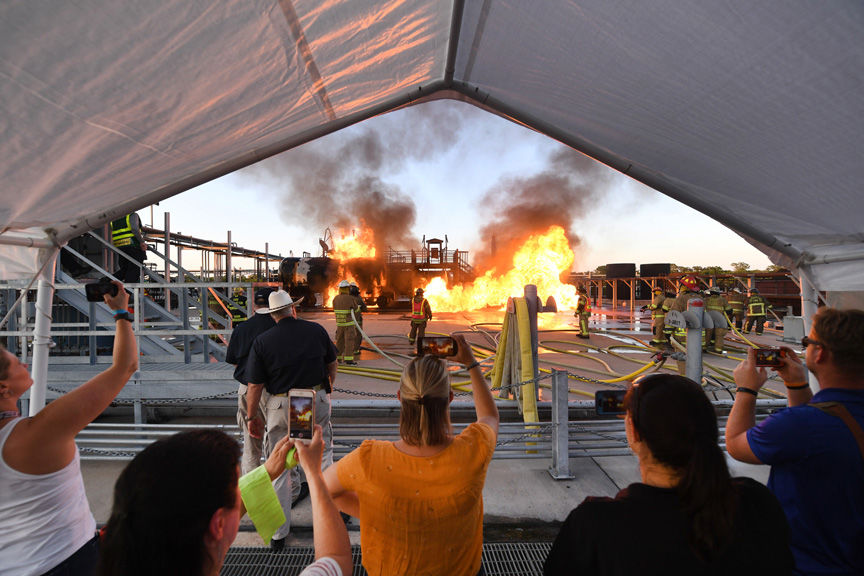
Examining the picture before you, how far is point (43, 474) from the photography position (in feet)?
4.83

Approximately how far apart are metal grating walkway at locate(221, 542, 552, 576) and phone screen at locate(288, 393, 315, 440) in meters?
2.03

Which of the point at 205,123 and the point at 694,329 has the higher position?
the point at 205,123

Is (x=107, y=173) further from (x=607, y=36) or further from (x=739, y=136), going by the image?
(x=739, y=136)

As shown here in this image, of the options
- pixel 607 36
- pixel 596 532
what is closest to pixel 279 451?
pixel 596 532

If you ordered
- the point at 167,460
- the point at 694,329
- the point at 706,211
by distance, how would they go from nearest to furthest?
the point at 167,460, the point at 706,211, the point at 694,329

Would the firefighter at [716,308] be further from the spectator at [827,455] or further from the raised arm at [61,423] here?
the raised arm at [61,423]

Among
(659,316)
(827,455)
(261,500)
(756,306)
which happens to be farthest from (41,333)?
(756,306)

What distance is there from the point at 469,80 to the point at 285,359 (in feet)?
8.93

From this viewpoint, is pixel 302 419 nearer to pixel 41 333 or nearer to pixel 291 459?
pixel 291 459

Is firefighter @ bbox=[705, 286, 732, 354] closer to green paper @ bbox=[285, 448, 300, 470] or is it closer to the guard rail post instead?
the guard rail post

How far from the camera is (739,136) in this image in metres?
2.15

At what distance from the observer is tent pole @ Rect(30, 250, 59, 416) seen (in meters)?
2.58

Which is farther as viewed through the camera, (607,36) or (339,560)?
(607,36)

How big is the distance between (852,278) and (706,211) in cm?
93
